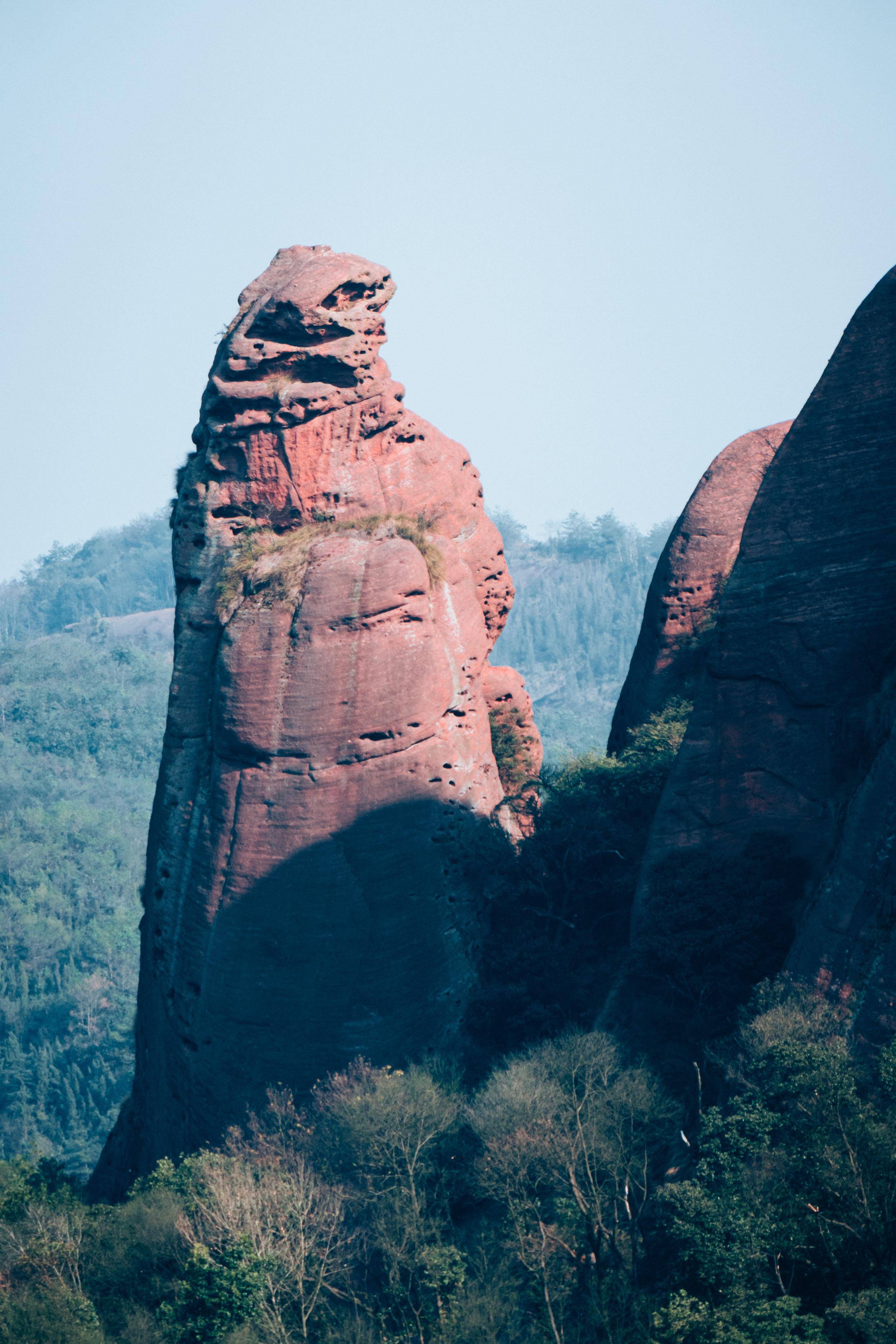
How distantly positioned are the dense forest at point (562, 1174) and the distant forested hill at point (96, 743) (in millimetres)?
31654

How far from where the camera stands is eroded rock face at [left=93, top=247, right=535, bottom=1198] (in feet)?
61.5

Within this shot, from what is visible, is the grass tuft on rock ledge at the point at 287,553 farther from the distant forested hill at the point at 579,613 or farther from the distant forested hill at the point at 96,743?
the distant forested hill at the point at 579,613

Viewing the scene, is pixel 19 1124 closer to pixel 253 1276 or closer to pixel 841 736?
pixel 253 1276

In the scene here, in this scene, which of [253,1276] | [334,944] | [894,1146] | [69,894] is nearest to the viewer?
[894,1146]

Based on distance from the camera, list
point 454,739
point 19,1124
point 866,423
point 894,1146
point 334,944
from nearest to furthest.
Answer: point 894,1146, point 866,423, point 334,944, point 454,739, point 19,1124

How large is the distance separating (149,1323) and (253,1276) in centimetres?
162

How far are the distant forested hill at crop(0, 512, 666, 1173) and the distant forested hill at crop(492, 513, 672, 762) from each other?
6.5 inches

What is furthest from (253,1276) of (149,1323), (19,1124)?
(19,1124)

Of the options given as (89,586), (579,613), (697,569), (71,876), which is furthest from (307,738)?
(89,586)

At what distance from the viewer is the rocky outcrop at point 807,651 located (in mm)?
16125

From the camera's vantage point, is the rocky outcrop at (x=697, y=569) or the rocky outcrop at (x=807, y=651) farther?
the rocky outcrop at (x=697, y=569)

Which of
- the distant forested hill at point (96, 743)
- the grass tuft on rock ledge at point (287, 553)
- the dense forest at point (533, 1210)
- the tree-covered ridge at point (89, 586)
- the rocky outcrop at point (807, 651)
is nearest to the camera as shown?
the dense forest at point (533, 1210)

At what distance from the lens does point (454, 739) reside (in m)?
20.0

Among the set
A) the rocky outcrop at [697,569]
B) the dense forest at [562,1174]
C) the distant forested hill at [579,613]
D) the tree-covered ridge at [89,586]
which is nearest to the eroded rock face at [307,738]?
the dense forest at [562,1174]
